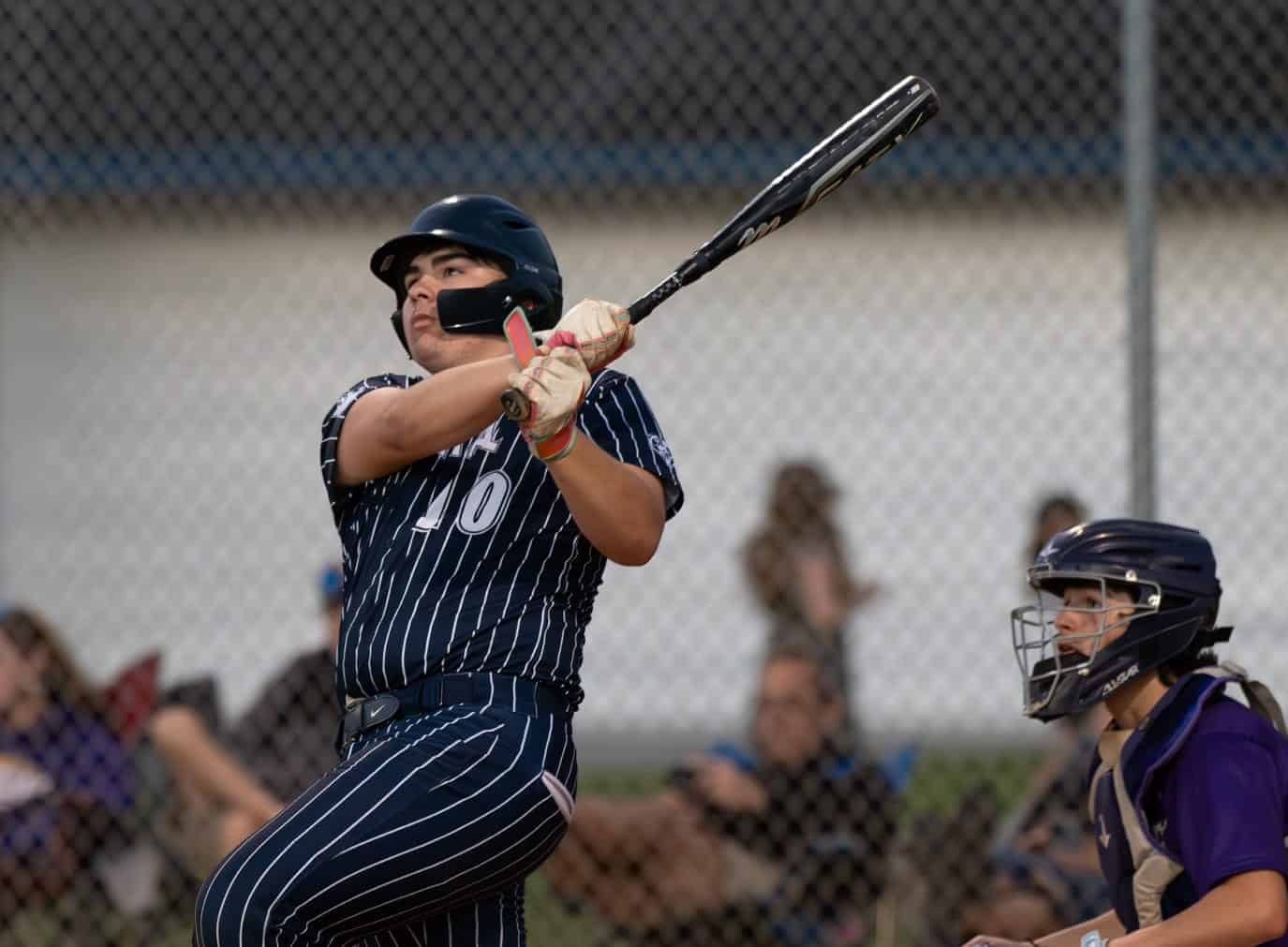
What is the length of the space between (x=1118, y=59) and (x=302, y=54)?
2.88 metres

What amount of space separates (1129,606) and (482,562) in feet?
3.50

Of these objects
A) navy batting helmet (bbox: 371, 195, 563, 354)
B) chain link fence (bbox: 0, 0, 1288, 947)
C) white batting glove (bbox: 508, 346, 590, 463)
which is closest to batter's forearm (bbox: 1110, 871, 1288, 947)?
white batting glove (bbox: 508, 346, 590, 463)

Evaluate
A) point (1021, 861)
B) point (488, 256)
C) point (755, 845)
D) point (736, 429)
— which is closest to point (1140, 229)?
point (1021, 861)

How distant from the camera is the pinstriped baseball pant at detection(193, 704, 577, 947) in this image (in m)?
2.55

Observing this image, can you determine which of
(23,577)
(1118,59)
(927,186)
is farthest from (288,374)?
(1118,59)

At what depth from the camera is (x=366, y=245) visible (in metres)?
7.77

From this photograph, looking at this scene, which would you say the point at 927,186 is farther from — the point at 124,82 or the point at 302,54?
the point at 124,82

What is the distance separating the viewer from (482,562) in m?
2.84

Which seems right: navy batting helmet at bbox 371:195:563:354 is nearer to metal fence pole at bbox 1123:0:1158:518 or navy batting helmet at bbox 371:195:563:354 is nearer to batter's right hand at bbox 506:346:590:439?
batter's right hand at bbox 506:346:590:439

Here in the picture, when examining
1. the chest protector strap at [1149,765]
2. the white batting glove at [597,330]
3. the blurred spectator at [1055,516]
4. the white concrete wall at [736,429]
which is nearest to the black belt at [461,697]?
the white batting glove at [597,330]

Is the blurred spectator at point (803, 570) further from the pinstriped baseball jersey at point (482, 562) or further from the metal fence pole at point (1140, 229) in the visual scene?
the pinstriped baseball jersey at point (482, 562)

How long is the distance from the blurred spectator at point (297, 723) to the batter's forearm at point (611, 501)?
2561 millimetres

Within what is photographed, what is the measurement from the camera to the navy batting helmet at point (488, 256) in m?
2.95

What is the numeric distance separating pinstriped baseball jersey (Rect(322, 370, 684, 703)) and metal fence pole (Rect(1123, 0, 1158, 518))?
2075 millimetres
